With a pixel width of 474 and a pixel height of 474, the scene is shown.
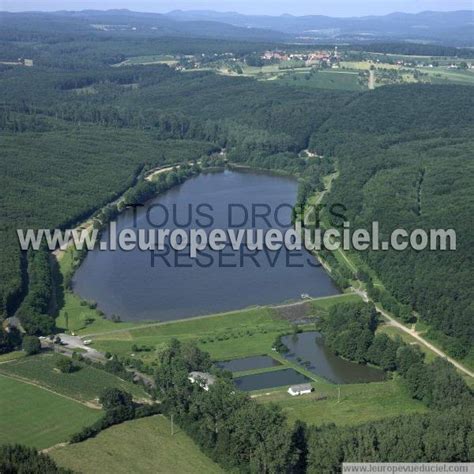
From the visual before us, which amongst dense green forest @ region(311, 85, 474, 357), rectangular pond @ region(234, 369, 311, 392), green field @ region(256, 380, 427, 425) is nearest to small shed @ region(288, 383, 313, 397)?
green field @ region(256, 380, 427, 425)

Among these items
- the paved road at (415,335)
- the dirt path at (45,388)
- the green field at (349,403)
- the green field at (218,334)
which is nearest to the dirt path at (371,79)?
the paved road at (415,335)

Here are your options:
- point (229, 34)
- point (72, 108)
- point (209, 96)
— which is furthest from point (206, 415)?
point (229, 34)

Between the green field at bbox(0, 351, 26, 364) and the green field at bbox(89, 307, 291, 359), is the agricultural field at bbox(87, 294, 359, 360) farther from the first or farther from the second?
the green field at bbox(0, 351, 26, 364)

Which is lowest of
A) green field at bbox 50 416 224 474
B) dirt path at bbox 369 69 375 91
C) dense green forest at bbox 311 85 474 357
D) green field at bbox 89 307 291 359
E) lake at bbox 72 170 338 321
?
green field at bbox 50 416 224 474

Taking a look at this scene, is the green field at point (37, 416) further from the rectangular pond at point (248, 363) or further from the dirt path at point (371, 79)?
the dirt path at point (371, 79)

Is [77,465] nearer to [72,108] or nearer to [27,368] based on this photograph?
[27,368]

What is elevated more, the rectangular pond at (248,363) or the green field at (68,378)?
the green field at (68,378)

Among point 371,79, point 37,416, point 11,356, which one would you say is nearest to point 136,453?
point 37,416
